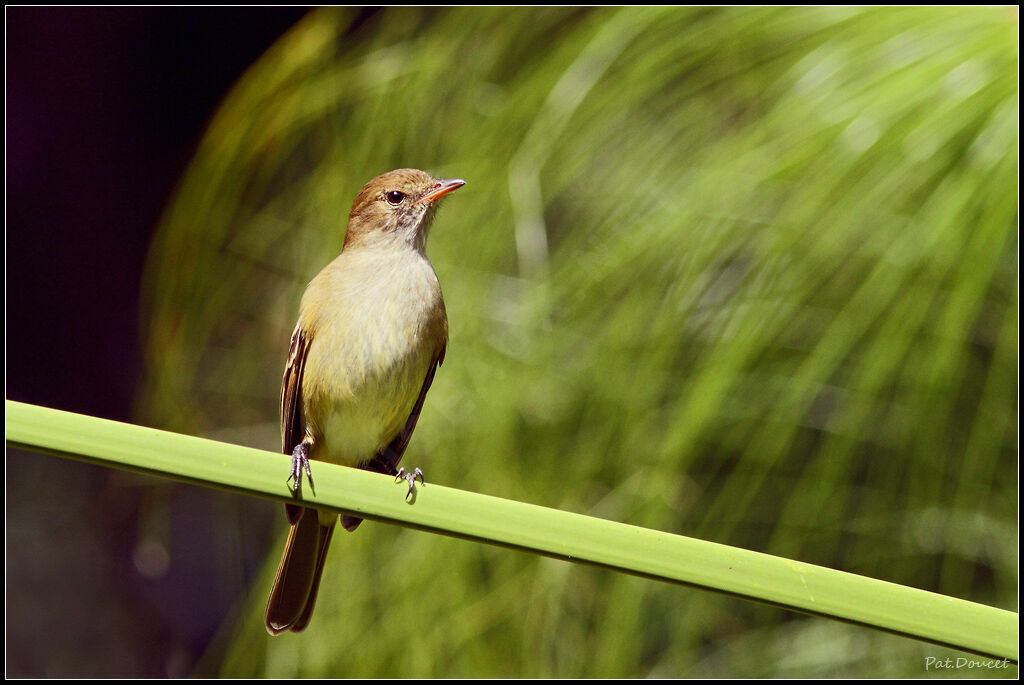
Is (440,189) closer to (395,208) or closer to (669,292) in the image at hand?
(395,208)

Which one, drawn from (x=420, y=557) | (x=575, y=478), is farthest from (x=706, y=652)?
(x=420, y=557)

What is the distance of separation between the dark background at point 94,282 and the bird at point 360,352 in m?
0.87

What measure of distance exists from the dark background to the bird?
873mm

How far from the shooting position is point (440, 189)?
154 centimetres

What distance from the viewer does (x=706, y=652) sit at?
69.6 inches

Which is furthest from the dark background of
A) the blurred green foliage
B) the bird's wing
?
the bird's wing

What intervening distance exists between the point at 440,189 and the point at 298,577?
25.5 inches

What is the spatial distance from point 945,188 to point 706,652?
0.92 metres

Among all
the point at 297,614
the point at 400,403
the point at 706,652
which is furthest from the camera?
the point at 706,652

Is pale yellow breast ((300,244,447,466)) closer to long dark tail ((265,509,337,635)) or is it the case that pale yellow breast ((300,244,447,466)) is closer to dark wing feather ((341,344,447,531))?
dark wing feather ((341,344,447,531))

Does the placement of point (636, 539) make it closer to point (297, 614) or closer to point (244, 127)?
point (297, 614)

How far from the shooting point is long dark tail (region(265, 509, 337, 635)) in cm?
139

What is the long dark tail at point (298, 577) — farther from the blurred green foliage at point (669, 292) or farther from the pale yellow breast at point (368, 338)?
the blurred green foliage at point (669, 292)

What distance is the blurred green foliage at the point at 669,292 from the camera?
1.48 meters
